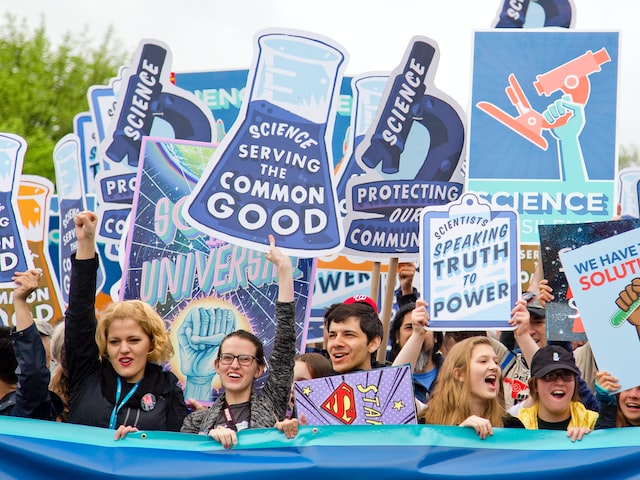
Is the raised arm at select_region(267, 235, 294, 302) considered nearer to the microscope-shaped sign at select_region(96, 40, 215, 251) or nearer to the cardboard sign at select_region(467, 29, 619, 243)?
the cardboard sign at select_region(467, 29, 619, 243)

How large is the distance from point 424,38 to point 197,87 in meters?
3.78

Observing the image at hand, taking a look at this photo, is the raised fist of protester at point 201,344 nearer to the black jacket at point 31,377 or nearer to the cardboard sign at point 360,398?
the black jacket at point 31,377

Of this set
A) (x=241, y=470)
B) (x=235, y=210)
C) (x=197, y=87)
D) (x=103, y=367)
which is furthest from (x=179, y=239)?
(x=197, y=87)

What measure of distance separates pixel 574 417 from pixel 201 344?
84.5 inches

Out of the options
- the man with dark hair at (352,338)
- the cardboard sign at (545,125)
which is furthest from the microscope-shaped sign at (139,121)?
the man with dark hair at (352,338)

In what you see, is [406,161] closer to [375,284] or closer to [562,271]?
[375,284]

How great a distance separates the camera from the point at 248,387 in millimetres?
4570

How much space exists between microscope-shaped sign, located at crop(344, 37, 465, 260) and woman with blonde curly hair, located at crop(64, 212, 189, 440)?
8.45 feet

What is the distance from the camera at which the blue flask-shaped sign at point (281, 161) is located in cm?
568

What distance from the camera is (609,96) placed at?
21.5 feet

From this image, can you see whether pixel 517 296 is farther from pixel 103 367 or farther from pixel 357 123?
pixel 357 123

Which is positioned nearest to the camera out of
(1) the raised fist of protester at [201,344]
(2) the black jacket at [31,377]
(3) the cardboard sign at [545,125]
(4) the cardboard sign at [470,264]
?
(2) the black jacket at [31,377]

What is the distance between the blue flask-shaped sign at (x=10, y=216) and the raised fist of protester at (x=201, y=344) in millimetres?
1094

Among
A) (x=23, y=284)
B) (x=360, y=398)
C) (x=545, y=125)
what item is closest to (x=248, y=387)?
(x=360, y=398)
